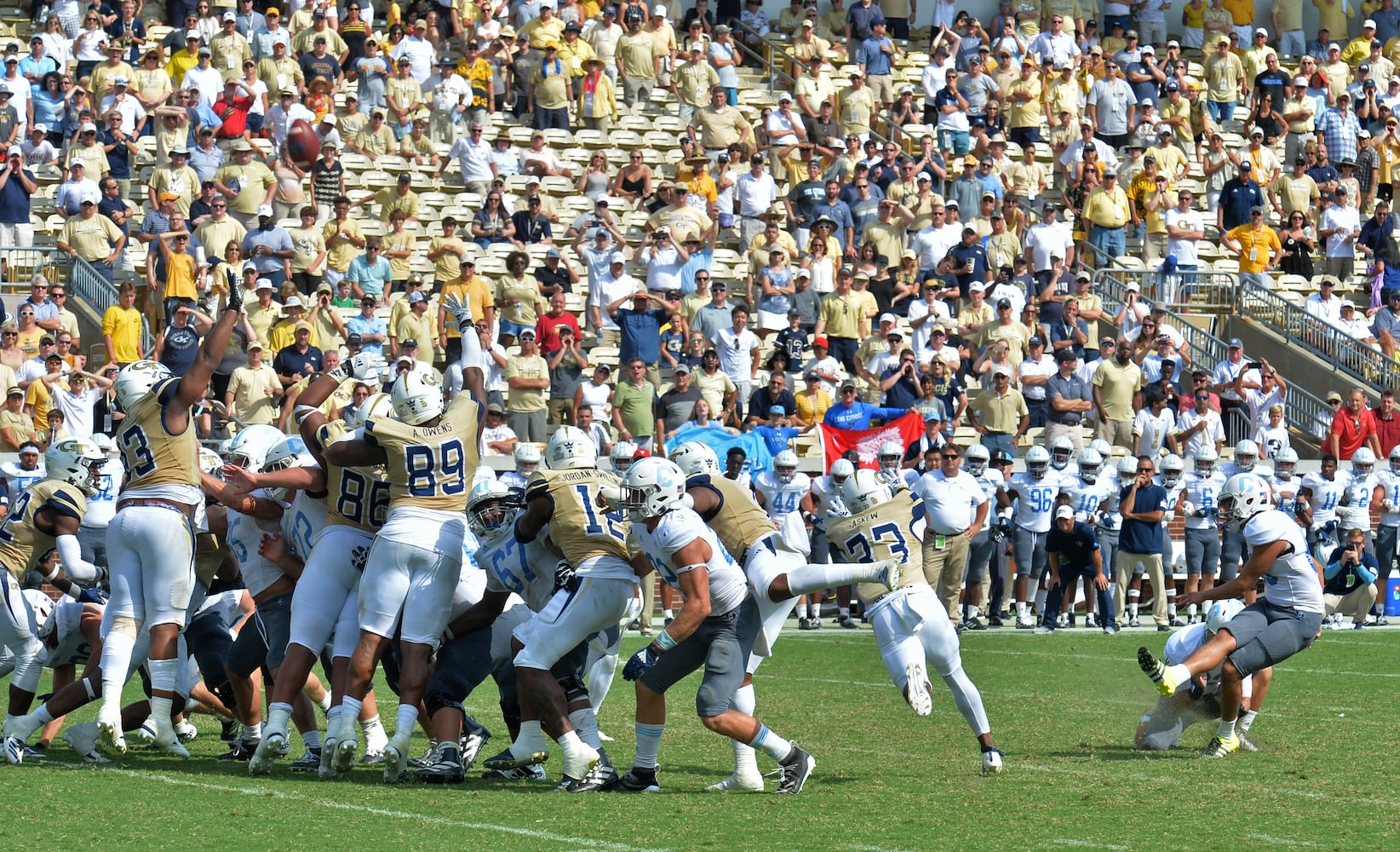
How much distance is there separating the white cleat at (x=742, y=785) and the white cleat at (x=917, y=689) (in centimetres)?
75

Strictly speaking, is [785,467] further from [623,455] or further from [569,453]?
[569,453]

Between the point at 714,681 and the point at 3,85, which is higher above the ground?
the point at 3,85

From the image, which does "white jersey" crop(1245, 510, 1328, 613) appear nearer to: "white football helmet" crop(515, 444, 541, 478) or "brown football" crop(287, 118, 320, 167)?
"white football helmet" crop(515, 444, 541, 478)

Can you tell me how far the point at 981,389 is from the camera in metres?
19.4

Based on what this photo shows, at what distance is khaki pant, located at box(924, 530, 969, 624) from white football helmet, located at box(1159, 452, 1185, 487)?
193cm

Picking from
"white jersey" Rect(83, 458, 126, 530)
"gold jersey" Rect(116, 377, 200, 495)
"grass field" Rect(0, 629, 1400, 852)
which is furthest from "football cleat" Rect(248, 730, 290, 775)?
"white jersey" Rect(83, 458, 126, 530)

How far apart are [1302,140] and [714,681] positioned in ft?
65.4

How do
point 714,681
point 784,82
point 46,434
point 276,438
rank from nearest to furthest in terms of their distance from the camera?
point 714,681 < point 276,438 < point 46,434 < point 784,82

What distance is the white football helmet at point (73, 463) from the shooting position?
31.0ft

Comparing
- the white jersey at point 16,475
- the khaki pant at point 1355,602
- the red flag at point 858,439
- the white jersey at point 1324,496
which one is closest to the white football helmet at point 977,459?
the red flag at point 858,439

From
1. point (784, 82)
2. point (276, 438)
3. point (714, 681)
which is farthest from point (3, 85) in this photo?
point (714, 681)

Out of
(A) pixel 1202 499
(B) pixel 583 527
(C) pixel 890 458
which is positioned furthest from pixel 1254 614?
(A) pixel 1202 499

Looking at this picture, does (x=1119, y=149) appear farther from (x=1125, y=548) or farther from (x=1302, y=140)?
(x=1125, y=548)

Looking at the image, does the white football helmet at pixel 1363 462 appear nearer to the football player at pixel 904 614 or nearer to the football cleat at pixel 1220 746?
the football cleat at pixel 1220 746
